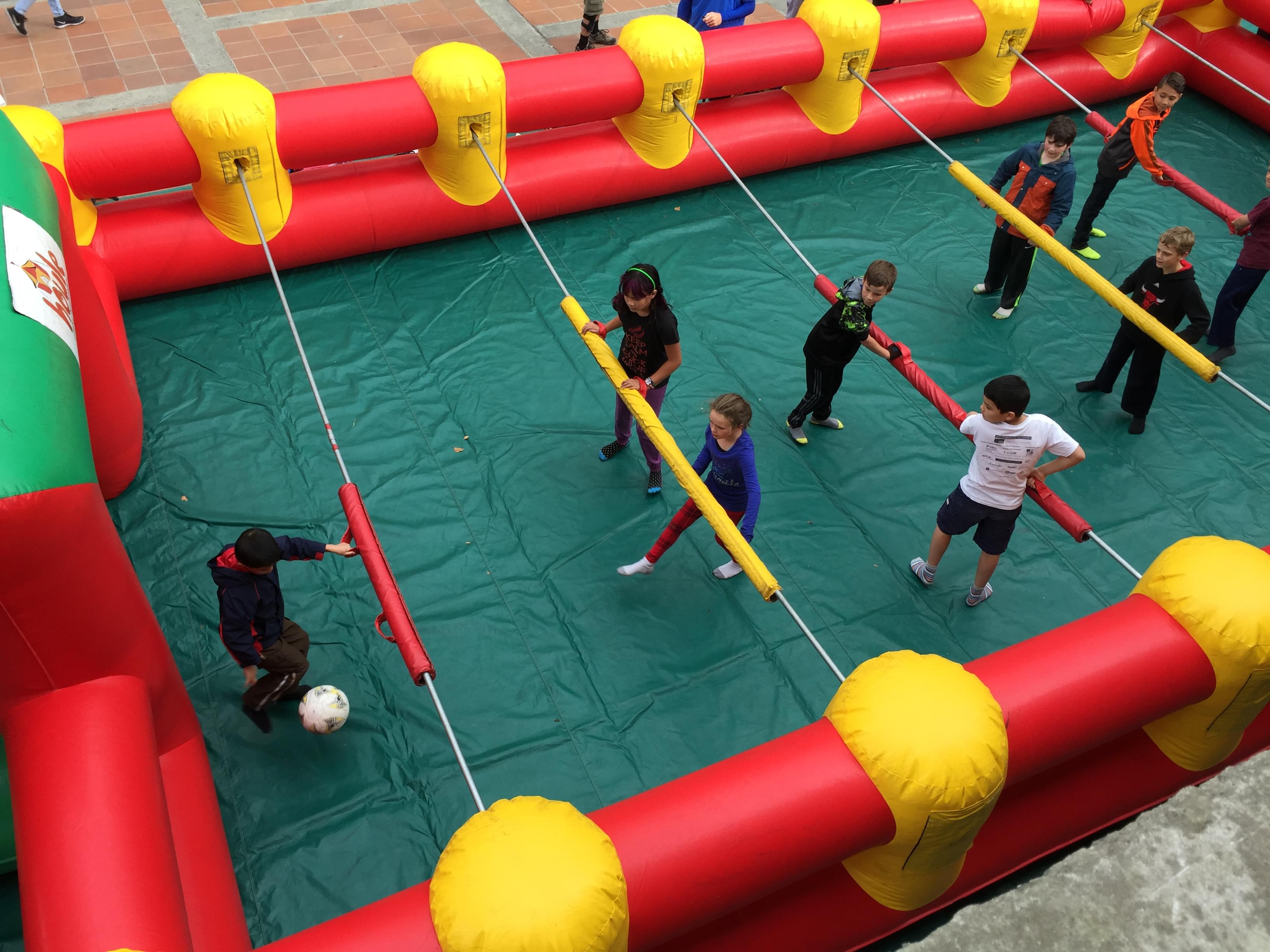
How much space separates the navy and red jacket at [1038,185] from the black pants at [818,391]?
4.78 ft

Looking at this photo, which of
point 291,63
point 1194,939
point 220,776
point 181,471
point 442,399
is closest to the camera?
point 1194,939

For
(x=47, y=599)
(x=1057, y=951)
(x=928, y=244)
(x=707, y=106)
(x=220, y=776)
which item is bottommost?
(x=220, y=776)

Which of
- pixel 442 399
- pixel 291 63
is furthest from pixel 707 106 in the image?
pixel 291 63

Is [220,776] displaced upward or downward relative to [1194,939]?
downward

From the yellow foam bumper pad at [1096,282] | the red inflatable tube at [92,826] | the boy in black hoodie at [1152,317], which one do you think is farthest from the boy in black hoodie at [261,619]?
the boy in black hoodie at [1152,317]

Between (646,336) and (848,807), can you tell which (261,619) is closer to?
(646,336)

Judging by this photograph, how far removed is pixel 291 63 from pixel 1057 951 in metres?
7.95

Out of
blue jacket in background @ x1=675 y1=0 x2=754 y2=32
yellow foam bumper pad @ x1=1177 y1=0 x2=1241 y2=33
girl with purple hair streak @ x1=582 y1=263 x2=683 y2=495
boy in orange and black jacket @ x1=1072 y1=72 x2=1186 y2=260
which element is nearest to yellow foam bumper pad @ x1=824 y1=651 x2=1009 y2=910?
girl with purple hair streak @ x1=582 y1=263 x2=683 y2=495

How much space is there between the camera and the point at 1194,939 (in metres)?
1.63

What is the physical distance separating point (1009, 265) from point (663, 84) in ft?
7.60

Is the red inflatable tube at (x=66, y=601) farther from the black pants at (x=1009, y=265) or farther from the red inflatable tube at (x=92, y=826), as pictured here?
the black pants at (x=1009, y=265)

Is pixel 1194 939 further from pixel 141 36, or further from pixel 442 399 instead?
pixel 141 36

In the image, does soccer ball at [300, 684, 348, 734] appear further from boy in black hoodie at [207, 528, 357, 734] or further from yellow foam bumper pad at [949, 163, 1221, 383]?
yellow foam bumper pad at [949, 163, 1221, 383]

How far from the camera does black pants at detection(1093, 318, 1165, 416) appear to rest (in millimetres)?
4859
